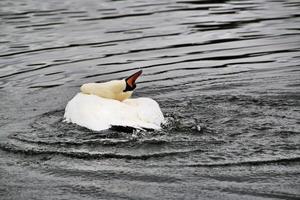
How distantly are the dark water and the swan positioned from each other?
0.13m

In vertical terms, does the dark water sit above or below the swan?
below

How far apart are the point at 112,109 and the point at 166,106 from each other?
59.6 inches

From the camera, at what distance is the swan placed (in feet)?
22.5

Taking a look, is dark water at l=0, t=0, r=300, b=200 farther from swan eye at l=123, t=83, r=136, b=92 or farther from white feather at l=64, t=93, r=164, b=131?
swan eye at l=123, t=83, r=136, b=92

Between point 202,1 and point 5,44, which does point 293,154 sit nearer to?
point 5,44

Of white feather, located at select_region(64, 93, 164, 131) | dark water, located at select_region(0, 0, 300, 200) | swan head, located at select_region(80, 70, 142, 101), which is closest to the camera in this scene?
dark water, located at select_region(0, 0, 300, 200)

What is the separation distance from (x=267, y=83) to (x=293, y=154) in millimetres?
3357

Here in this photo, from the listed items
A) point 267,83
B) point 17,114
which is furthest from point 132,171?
point 267,83

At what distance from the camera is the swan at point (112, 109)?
22.5ft

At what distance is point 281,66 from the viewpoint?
1041cm

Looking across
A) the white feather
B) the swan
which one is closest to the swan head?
the swan

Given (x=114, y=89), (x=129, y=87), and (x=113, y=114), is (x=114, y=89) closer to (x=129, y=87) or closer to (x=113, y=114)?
(x=129, y=87)

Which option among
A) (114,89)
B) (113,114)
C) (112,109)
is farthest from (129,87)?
(113,114)

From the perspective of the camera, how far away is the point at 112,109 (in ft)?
23.1
